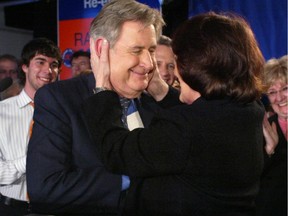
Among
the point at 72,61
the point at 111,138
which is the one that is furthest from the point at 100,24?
the point at 72,61

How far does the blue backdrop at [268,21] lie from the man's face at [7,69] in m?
1.96

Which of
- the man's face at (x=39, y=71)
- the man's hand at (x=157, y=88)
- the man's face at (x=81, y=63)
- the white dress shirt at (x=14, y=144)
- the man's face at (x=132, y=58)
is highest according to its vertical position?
the man's face at (x=132, y=58)

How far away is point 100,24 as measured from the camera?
159 centimetres

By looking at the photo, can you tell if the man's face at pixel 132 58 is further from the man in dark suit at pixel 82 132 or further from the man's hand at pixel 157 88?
the man's hand at pixel 157 88

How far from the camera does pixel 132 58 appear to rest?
1590 mm

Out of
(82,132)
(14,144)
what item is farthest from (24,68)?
(82,132)

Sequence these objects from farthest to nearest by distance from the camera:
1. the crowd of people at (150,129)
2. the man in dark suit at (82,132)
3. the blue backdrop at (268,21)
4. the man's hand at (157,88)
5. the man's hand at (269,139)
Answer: the blue backdrop at (268,21), the man's hand at (269,139), the man's hand at (157,88), the man in dark suit at (82,132), the crowd of people at (150,129)

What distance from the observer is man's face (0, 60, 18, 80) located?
427 cm

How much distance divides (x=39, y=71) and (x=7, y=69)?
4.98 ft

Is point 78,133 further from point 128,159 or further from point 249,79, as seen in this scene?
point 249,79

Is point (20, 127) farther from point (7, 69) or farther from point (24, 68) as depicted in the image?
point (7, 69)

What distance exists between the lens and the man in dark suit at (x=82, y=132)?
4.67 ft

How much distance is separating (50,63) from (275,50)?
1738mm

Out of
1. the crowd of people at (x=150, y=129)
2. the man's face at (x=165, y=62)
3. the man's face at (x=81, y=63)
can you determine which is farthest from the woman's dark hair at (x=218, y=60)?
the man's face at (x=81, y=63)
